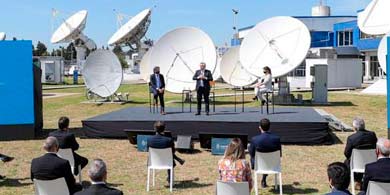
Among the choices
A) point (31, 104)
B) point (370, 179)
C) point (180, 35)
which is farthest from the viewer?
point (180, 35)

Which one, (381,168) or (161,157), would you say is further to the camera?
(161,157)

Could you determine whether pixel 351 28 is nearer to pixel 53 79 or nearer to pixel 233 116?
pixel 53 79

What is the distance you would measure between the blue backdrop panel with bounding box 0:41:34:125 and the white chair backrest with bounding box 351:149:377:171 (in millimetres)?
10711

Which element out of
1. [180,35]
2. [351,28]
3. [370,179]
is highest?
[351,28]

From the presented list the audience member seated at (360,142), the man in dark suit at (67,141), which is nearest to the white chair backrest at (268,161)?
the audience member seated at (360,142)

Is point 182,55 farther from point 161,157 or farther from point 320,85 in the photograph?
point 161,157

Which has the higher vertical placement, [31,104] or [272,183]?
[31,104]

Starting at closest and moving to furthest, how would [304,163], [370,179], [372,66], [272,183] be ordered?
[370,179] < [272,183] < [304,163] < [372,66]

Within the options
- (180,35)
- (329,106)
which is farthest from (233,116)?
(329,106)

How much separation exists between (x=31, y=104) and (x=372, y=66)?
50.7 metres

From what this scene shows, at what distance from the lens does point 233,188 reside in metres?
6.32

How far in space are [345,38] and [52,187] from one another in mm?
64256

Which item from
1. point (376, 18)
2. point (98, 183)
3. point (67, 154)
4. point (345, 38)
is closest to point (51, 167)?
point (98, 183)

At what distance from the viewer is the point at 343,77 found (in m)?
41.8
